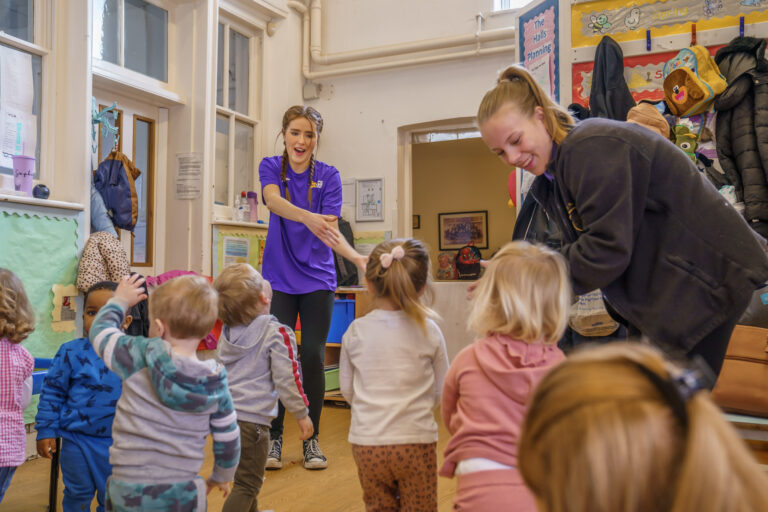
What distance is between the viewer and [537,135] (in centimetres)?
161

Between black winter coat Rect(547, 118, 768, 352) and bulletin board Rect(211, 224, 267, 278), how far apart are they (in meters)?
3.00

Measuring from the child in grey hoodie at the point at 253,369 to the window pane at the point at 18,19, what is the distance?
2.17 meters

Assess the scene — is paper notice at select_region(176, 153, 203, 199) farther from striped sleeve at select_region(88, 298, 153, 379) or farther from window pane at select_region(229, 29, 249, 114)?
striped sleeve at select_region(88, 298, 153, 379)

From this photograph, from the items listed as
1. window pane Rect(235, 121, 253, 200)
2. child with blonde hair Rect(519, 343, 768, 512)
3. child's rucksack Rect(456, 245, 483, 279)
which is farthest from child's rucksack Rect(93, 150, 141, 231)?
child's rucksack Rect(456, 245, 483, 279)

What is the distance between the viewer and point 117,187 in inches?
141

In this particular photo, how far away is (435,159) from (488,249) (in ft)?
4.38

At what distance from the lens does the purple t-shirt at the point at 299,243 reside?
2.73 metres

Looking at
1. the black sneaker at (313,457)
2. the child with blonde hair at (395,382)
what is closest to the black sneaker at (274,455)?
the black sneaker at (313,457)

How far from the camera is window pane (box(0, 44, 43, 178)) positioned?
3218mm

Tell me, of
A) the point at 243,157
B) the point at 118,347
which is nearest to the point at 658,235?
the point at 118,347

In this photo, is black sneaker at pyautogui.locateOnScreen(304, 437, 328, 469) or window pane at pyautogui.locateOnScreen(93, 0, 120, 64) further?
window pane at pyautogui.locateOnScreen(93, 0, 120, 64)

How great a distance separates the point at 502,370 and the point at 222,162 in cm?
374

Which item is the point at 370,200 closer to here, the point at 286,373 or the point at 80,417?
the point at 286,373

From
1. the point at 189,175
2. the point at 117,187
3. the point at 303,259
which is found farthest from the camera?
the point at 189,175
